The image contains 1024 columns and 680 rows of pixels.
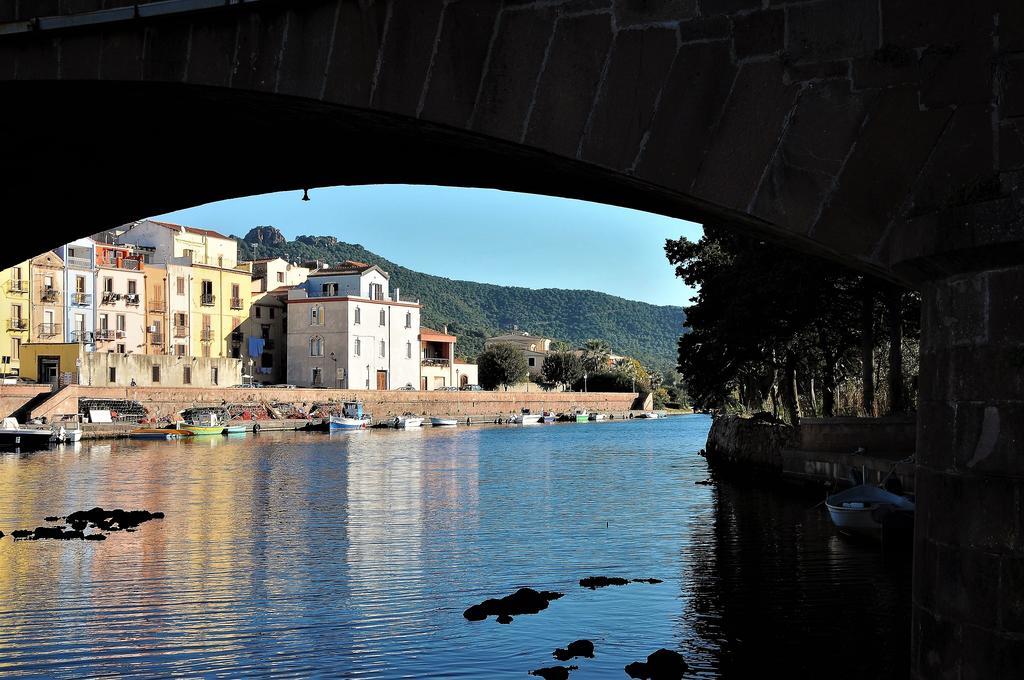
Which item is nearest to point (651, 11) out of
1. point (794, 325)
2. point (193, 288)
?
point (794, 325)

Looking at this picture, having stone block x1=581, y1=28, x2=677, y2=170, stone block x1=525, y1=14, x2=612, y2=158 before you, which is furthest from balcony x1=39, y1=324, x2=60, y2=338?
stone block x1=581, y1=28, x2=677, y2=170

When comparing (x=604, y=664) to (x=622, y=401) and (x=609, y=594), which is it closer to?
(x=609, y=594)


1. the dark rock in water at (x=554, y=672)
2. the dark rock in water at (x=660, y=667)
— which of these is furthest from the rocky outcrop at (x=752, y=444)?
the dark rock in water at (x=554, y=672)

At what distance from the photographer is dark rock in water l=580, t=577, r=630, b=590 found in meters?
18.1

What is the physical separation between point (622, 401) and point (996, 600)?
114432mm

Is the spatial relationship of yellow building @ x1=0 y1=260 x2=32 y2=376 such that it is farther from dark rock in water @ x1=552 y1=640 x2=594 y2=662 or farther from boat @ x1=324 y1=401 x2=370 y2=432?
dark rock in water @ x1=552 y1=640 x2=594 y2=662

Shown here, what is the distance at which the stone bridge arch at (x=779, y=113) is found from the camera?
470cm

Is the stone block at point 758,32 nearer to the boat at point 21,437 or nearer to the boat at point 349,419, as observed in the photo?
the boat at point 21,437

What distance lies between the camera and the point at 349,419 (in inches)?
2963

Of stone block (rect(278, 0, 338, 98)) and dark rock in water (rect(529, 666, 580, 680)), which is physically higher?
stone block (rect(278, 0, 338, 98))

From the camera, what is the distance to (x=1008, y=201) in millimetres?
4570

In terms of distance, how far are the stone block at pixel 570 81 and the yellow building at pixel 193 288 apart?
7068 cm

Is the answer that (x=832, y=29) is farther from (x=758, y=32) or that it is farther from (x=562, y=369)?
(x=562, y=369)

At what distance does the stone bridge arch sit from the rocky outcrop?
31287 millimetres
